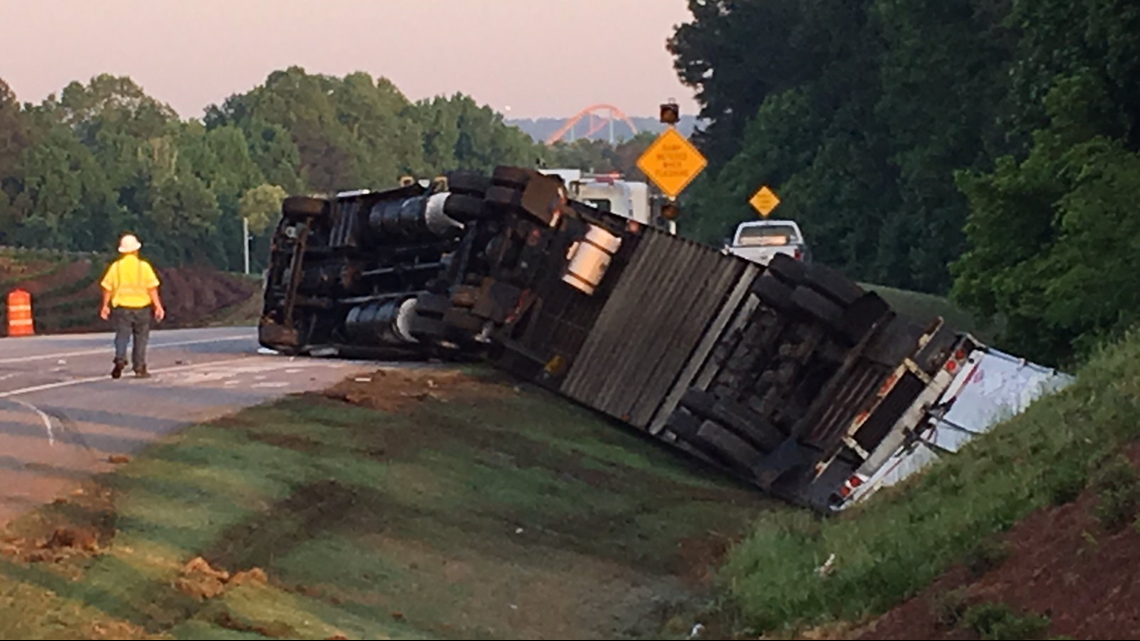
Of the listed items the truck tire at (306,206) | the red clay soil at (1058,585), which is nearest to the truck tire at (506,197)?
the truck tire at (306,206)

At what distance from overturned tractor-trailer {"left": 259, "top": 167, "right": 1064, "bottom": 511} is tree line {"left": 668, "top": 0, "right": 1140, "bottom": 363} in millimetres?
3589

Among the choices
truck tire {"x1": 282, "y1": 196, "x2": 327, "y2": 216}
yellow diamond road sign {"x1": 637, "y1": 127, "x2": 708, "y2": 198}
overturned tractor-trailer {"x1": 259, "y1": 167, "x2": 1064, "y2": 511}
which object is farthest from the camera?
yellow diamond road sign {"x1": 637, "y1": 127, "x2": 708, "y2": 198}

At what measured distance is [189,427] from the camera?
1377cm

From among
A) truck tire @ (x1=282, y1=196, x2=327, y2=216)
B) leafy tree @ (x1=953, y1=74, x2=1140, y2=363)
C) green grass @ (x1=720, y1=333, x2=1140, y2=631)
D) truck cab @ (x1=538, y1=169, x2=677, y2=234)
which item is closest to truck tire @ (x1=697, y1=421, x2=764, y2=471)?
green grass @ (x1=720, y1=333, x2=1140, y2=631)

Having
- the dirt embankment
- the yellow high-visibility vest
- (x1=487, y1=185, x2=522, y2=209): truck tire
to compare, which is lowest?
the dirt embankment

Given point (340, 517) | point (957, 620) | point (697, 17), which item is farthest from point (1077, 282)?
point (697, 17)

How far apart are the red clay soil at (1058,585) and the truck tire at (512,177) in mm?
8883

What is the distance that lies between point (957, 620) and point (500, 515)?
4.43 metres

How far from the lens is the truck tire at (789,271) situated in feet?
49.6

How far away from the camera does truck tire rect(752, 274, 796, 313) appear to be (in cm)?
1504

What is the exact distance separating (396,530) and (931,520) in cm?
305

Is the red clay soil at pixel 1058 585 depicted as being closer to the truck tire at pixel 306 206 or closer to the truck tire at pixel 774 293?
the truck tire at pixel 774 293

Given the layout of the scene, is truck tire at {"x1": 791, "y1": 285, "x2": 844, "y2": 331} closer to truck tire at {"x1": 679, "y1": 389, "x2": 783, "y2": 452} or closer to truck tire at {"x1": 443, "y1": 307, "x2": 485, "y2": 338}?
truck tire at {"x1": 679, "y1": 389, "x2": 783, "y2": 452}

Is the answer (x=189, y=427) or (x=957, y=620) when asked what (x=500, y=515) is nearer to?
(x=189, y=427)
